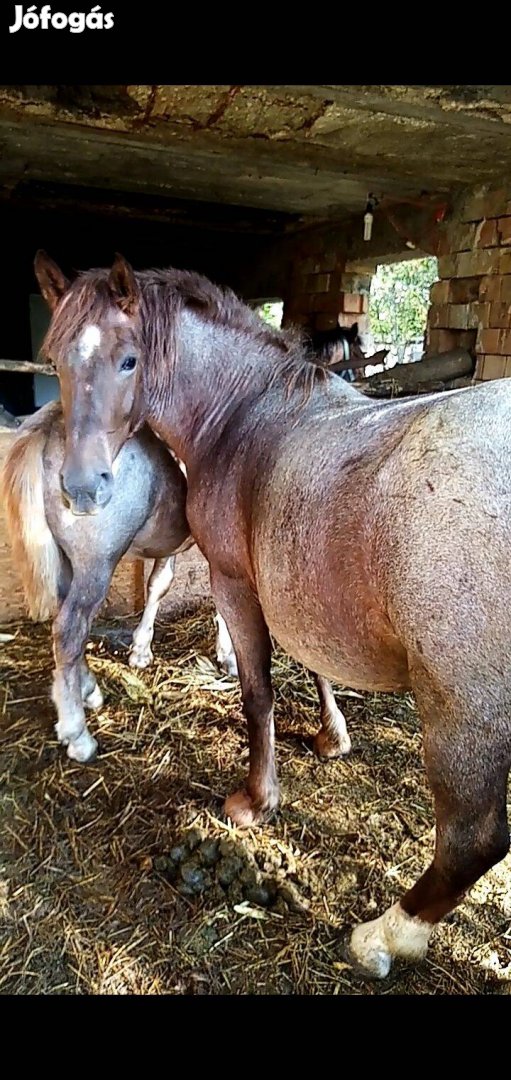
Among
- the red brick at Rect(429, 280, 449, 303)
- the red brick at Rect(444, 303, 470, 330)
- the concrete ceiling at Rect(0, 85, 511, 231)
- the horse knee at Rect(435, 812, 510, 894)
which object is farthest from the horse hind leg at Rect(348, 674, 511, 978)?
the red brick at Rect(429, 280, 449, 303)

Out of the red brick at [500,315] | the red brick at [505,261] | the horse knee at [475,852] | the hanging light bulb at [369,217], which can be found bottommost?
the horse knee at [475,852]

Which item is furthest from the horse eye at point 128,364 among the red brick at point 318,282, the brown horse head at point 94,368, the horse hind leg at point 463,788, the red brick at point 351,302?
the red brick at point 318,282

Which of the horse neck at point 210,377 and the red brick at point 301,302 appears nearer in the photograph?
the horse neck at point 210,377

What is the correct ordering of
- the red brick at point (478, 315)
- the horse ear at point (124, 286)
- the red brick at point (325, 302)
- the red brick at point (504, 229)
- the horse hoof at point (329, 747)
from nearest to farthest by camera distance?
the horse ear at point (124, 286) → the horse hoof at point (329, 747) → the red brick at point (504, 229) → the red brick at point (478, 315) → the red brick at point (325, 302)

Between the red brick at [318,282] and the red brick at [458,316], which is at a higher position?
the red brick at [318,282]

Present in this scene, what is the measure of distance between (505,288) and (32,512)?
3.49 meters

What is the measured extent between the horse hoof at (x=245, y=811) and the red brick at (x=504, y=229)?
12.8 feet

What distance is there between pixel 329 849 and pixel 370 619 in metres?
1.21

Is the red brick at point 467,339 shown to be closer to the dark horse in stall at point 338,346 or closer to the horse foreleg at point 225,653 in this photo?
the dark horse in stall at point 338,346

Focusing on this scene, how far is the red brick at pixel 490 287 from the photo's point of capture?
449cm

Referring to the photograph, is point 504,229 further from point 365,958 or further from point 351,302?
point 365,958

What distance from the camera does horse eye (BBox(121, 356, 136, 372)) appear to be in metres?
2.31
